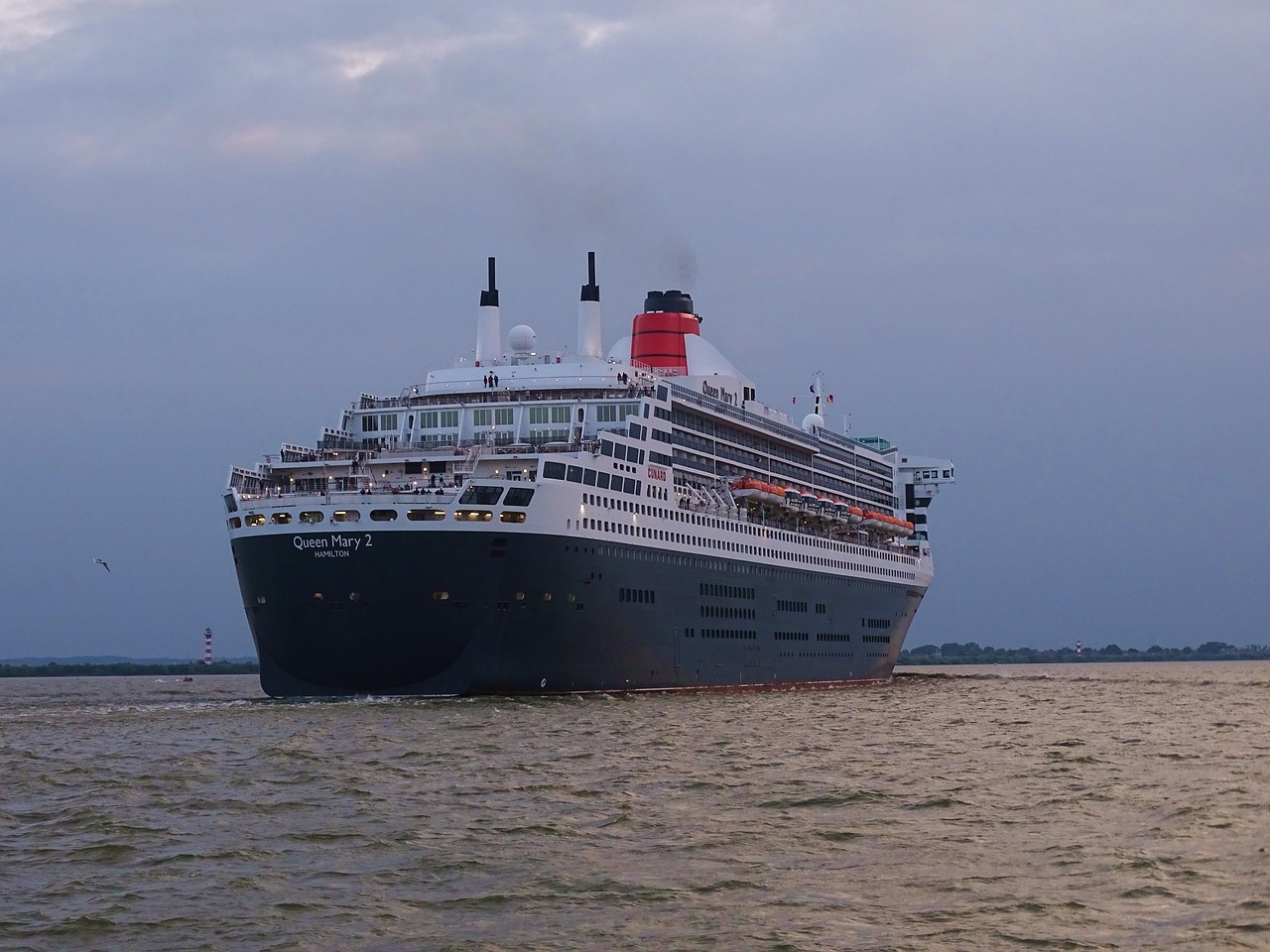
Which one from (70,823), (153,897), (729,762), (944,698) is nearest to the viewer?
(153,897)

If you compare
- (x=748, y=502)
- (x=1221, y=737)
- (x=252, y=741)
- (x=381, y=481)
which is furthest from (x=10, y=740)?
(x=748, y=502)

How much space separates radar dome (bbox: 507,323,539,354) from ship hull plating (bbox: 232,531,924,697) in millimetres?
11886

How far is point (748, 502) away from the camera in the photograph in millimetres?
62938

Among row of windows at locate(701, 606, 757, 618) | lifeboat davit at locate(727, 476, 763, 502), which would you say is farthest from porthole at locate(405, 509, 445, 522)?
lifeboat davit at locate(727, 476, 763, 502)

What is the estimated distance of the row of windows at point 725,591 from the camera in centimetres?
5566

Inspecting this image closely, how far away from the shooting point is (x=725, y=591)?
189 ft

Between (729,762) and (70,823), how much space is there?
1203 cm

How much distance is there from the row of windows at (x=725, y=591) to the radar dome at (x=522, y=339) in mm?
11973

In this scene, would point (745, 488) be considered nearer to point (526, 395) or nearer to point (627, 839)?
point (526, 395)

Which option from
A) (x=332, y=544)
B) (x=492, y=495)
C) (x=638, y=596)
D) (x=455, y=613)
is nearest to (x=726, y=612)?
(x=638, y=596)

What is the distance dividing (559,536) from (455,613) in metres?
4.08

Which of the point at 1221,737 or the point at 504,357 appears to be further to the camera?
the point at 504,357

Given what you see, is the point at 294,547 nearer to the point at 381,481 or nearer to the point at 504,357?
the point at 381,481

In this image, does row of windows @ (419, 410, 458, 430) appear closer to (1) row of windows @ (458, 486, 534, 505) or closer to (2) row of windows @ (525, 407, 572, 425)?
(2) row of windows @ (525, 407, 572, 425)
